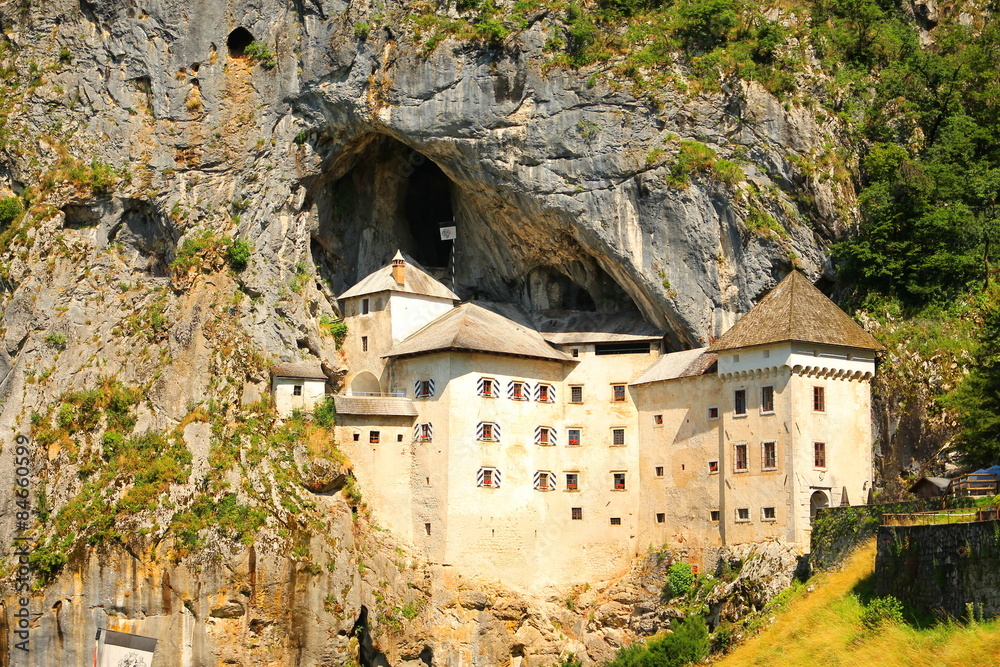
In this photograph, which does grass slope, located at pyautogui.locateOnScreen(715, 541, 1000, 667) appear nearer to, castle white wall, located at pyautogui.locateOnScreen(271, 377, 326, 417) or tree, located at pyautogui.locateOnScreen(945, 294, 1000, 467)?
tree, located at pyautogui.locateOnScreen(945, 294, 1000, 467)

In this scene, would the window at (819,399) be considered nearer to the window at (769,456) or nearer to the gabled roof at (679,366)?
the window at (769,456)

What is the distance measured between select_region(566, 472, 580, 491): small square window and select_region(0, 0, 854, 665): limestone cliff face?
17.8 feet

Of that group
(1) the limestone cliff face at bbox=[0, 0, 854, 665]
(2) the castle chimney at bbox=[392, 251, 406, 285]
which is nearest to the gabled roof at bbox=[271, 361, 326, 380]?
(1) the limestone cliff face at bbox=[0, 0, 854, 665]

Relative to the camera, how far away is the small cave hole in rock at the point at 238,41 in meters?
81.9

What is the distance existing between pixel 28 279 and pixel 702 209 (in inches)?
1408

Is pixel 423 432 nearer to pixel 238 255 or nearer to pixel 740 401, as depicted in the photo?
pixel 238 255

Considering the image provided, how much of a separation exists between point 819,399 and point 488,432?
16.7m

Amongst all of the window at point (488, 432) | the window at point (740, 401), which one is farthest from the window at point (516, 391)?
the window at point (740, 401)

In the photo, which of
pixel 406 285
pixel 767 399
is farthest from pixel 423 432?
pixel 767 399

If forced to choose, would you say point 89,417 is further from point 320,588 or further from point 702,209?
point 702,209

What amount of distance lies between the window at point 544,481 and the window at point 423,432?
5788mm

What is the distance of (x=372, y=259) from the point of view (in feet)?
274

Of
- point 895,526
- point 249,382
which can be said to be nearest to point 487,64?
point 249,382

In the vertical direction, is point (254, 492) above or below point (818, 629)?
above
